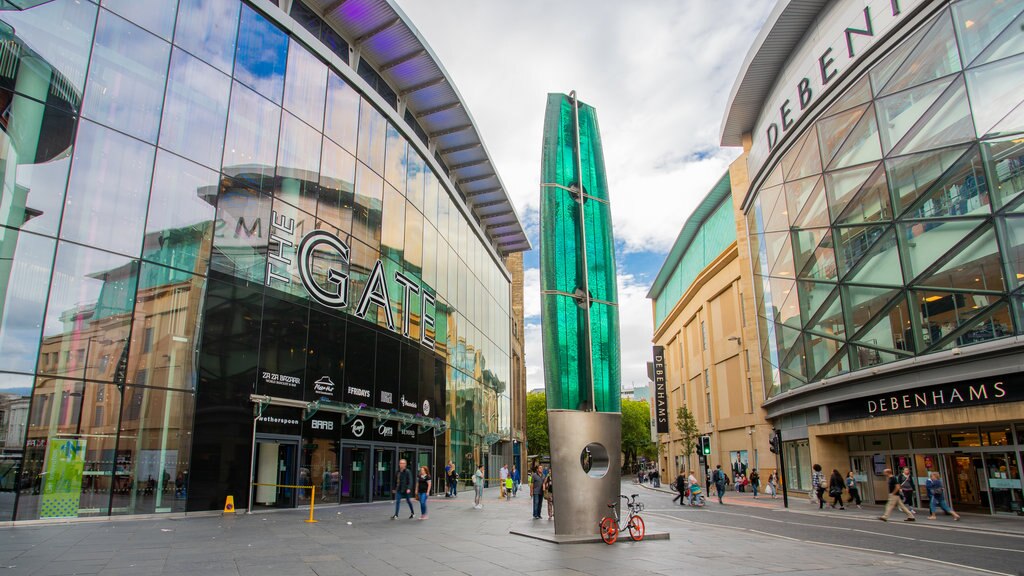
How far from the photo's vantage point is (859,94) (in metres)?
24.8

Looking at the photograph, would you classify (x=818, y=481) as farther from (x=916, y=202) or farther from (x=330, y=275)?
(x=330, y=275)

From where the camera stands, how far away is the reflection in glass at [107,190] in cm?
1631

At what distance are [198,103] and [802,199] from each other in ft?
80.2

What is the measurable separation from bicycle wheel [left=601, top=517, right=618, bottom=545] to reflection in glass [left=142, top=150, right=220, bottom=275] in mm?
13569

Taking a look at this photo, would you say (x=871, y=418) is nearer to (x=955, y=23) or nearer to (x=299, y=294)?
(x=955, y=23)

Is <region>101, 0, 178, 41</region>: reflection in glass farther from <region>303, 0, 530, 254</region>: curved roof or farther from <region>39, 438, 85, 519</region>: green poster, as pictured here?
<region>39, 438, 85, 519</region>: green poster

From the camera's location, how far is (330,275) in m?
24.2

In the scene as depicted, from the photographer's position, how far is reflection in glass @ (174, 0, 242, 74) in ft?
62.8

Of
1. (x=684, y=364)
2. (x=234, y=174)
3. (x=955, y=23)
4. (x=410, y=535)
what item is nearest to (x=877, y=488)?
(x=955, y=23)

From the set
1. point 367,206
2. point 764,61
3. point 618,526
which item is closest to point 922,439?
point 618,526

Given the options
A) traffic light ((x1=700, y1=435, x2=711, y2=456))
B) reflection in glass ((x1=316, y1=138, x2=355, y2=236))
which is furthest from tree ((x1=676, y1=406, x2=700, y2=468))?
reflection in glass ((x1=316, y1=138, x2=355, y2=236))

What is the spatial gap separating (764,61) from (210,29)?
24.8 meters

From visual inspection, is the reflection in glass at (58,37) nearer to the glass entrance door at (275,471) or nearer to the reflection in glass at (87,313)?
the reflection in glass at (87,313)

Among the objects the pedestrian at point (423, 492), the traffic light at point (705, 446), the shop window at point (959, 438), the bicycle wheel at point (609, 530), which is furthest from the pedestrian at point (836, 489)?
the bicycle wheel at point (609, 530)
